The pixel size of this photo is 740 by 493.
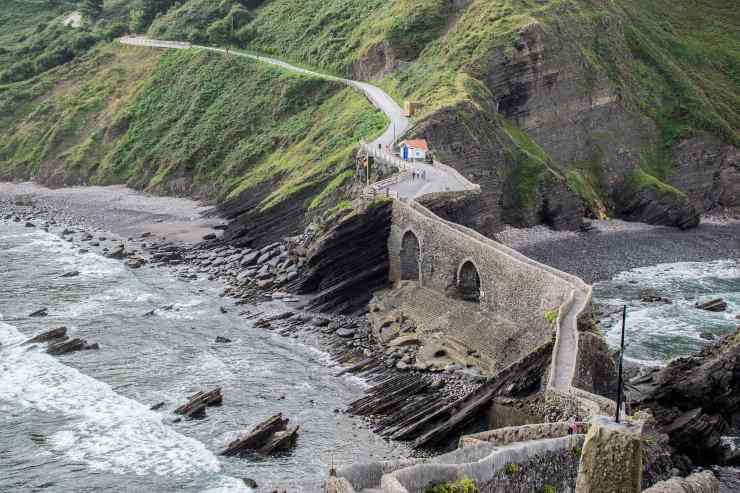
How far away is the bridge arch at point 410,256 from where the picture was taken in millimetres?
60206

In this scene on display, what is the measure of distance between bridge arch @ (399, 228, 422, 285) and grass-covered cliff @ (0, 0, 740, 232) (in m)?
8.85

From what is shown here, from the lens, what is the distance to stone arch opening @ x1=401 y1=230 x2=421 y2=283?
198 ft

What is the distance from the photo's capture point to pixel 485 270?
5212cm

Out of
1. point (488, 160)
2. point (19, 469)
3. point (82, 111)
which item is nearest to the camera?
point (19, 469)

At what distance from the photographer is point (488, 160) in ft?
261

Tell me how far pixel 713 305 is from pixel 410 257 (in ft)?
67.6

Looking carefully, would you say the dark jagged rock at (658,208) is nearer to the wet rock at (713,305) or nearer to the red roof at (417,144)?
the wet rock at (713,305)

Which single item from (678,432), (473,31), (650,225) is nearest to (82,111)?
(473,31)

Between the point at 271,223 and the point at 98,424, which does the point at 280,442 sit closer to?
the point at 98,424

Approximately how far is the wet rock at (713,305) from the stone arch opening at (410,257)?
19.5 metres

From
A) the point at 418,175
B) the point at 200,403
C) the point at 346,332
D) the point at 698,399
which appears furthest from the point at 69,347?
the point at 698,399

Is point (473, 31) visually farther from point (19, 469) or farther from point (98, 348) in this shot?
point (19, 469)

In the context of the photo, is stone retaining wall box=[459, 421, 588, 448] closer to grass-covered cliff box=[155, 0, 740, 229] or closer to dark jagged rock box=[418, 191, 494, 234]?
dark jagged rock box=[418, 191, 494, 234]

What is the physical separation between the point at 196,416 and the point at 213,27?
88.3 m
